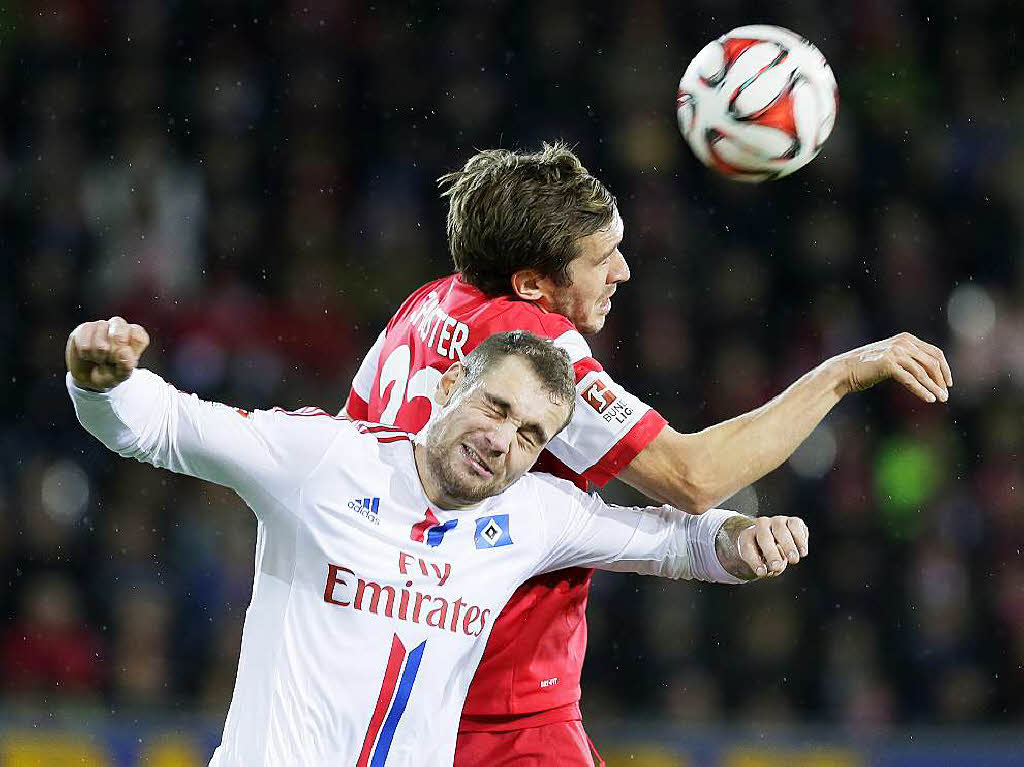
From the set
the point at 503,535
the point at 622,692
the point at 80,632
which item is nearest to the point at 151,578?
the point at 80,632

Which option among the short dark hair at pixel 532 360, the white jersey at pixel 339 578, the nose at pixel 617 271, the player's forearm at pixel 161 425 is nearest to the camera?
the player's forearm at pixel 161 425

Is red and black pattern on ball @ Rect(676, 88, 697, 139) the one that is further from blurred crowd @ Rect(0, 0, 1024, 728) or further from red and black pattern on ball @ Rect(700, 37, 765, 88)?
blurred crowd @ Rect(0, 0, 1024, 728)

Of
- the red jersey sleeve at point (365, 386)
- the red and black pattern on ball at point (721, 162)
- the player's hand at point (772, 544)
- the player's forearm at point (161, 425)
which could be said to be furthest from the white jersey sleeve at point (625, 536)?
the red and black pattern on ball at point (721, 162)

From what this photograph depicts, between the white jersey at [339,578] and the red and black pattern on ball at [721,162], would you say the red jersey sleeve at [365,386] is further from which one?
the red and black pattern on ball at [721,162]

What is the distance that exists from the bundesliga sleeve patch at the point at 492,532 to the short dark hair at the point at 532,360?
297 millimetres

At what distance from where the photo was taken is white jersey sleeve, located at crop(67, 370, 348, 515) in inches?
128

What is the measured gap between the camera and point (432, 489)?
3637mm

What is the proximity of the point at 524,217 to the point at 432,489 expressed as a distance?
98 cm

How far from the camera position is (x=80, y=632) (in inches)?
352

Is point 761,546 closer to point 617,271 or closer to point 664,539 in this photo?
point 664,539

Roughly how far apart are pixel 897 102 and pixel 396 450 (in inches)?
350

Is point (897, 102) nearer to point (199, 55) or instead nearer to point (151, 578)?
point (199, 55)

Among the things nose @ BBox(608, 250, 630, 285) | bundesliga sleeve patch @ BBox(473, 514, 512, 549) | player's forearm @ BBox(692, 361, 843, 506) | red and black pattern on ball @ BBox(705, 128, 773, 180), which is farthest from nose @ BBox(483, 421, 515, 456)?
red and black pattern on ball @ BBox(705, 128, 773, 180)

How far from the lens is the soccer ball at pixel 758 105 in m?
4.46
